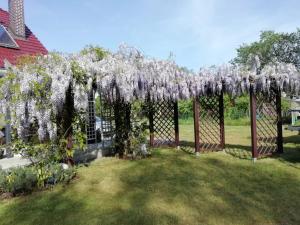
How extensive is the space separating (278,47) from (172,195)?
36689 millimetres

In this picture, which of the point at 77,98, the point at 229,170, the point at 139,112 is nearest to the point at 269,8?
the point at 139,112

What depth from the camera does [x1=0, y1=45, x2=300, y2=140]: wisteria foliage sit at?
6742 millimetres

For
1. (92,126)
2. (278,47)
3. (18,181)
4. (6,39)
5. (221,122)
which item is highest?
(278,47)

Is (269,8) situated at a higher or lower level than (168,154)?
higher

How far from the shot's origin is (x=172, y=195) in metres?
5.77

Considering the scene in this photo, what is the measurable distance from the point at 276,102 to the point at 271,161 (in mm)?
1717

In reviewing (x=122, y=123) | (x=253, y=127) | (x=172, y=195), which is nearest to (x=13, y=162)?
(x=122, y=123)

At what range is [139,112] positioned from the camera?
379 inches

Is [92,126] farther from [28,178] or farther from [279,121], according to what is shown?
[279,121]

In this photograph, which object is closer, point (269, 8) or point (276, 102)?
point (276, 102)

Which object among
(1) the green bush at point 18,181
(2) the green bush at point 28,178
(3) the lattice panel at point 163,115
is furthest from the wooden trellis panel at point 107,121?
(1) the green bush at point 18,181

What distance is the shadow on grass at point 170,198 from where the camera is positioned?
190 inches

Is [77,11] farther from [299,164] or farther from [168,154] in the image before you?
[299,164]

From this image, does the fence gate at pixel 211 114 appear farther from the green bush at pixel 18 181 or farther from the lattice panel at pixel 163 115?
the green bush at pixel 18 181
